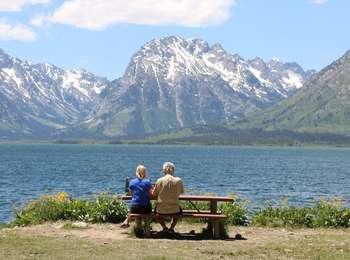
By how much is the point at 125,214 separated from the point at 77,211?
2.05 m

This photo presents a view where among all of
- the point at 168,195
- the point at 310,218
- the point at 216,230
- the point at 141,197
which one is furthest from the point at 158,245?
the point at 310,218

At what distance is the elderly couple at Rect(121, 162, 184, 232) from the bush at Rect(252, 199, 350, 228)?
5.45 metres

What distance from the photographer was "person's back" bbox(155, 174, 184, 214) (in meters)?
23.5

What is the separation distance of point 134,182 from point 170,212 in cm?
176

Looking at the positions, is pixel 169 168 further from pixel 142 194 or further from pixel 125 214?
pixel 125 214

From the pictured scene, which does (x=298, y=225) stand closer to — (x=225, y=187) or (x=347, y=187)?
(x=225, y=187)

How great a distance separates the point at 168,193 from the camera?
23.5 meters

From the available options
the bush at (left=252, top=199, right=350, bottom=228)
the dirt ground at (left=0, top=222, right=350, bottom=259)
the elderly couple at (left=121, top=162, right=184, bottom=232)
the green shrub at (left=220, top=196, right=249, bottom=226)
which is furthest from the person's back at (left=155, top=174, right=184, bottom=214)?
the bush at (left=252, top=199, right=350, bottom=228)

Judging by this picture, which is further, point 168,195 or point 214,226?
point 168,195

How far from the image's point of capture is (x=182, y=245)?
21297 millimetres

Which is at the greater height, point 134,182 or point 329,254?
point 134,182

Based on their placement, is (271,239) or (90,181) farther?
(90,181)

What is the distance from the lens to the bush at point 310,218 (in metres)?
27.3

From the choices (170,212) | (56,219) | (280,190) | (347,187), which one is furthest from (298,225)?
(347,187)
